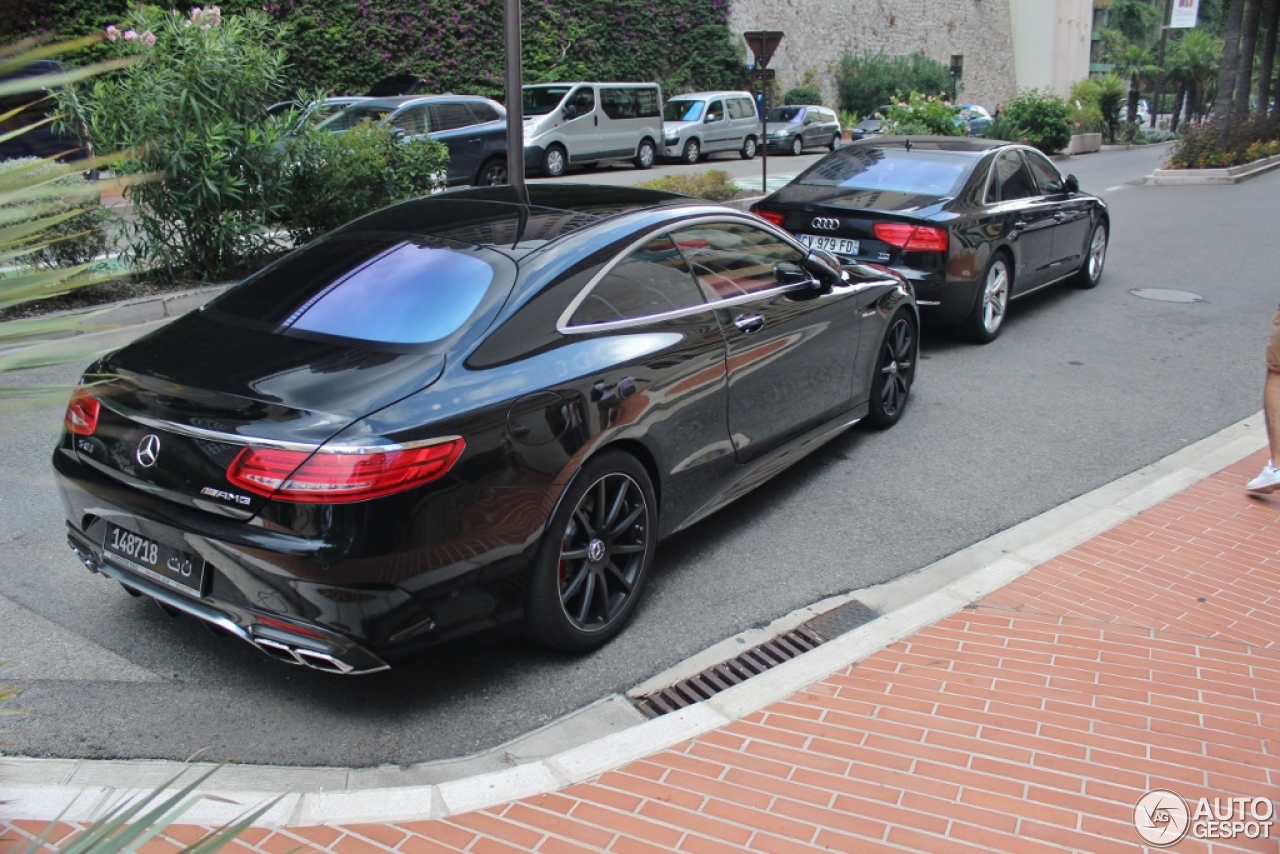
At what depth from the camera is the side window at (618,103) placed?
24453 mm

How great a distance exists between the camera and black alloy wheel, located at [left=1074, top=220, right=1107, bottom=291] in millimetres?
11180

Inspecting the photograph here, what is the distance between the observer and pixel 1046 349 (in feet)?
29.3

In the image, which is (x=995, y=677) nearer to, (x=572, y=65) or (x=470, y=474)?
(x=470, y=474)

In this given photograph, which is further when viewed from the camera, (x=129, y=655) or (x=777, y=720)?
(x=129, y=655)

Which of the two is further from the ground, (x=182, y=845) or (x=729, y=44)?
(x=729, y=44)

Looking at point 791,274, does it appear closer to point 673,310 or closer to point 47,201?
point 673,310

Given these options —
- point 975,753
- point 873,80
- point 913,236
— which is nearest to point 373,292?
point 975,753

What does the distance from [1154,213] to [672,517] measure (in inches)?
639

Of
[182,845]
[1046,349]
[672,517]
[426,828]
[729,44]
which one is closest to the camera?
[182,845]

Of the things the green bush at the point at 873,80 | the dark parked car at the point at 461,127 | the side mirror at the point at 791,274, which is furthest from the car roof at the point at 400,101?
the green bush at the point at 873,80

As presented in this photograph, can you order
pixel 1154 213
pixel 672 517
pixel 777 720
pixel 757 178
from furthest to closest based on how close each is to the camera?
pixel 757 178, pixel 1154 213, pixel 672 517, pixel 777 720

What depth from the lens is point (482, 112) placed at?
19.3 m

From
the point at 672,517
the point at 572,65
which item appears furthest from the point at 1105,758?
the point at 572,65

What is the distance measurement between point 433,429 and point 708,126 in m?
26.8
